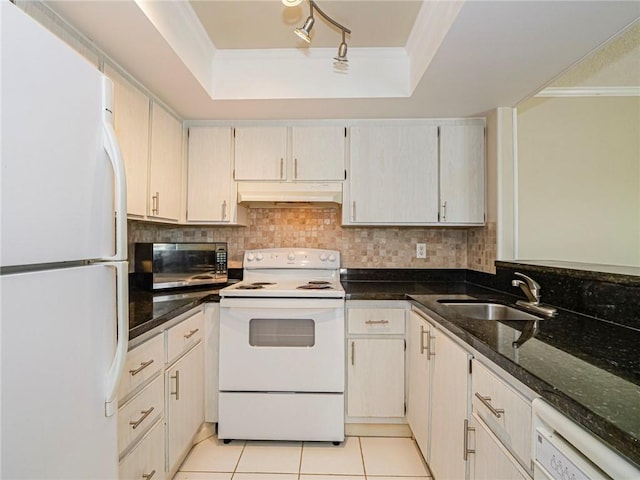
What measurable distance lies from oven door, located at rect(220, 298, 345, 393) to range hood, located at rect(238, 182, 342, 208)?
2.30 ft

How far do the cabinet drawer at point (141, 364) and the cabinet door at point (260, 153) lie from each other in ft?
4.18

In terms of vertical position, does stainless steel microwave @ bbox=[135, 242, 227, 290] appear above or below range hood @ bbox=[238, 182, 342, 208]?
below

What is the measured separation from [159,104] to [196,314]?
128cm

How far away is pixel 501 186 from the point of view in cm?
211

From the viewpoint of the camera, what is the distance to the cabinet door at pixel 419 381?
1.67 metres

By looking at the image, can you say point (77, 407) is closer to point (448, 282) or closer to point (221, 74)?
point (221, 74)

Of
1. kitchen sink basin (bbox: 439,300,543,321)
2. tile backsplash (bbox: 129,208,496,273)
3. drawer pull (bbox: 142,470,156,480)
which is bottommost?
drawer pull (bbox: 142,470,156,480)

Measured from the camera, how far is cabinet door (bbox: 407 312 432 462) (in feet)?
5.48

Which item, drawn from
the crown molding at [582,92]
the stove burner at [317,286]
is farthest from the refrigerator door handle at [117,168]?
the crown molding at [582,92]

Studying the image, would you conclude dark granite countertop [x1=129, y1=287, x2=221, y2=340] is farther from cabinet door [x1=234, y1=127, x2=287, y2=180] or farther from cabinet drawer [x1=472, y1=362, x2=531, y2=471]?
cabinet drawer [x1=472, y1=362, x2=531, y2=471]

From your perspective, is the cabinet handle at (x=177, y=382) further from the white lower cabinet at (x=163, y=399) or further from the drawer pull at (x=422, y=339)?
the drawer pull at (x=422, y=339)

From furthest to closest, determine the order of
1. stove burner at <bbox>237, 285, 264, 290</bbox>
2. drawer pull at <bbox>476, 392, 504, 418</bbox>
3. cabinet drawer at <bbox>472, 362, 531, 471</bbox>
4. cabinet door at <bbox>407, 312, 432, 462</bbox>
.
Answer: stove burner at <bbox>237, 285, 264, 290</bbox>
cabinet door at <bbox>407, 312, 432, 462</bbox>
drawer pull at <bbox>476, 392, 504, 418</bbox>
cabinet drawer at <bbox>472, 362, 531, 471</bbox>

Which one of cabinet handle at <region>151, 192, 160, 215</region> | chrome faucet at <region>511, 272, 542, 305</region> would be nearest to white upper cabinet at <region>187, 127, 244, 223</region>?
cabinet handle at <region>151, 192, 160, 215</region>

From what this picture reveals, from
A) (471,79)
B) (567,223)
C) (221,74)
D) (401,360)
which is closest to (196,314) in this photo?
(401,360)
